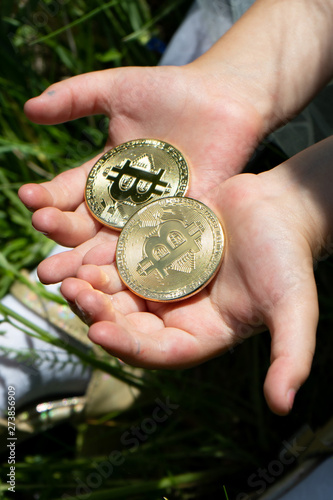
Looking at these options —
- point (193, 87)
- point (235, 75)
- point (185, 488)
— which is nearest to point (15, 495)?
point (185, 488)

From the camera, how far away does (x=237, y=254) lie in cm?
125

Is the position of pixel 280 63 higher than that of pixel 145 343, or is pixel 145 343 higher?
pixel 280 63

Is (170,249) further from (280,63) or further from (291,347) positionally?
(280,63)

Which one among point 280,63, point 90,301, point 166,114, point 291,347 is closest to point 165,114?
point 166,114

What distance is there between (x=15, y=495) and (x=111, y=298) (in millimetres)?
1082

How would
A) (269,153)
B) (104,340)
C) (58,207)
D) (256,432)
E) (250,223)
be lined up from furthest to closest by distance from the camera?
1. (269,153)
2. (256,432)
3. (58,207)
4. (250,223)
5. (104,340)

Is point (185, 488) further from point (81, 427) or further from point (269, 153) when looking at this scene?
point (269, 153)

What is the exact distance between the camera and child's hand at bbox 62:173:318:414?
1031 millimetres

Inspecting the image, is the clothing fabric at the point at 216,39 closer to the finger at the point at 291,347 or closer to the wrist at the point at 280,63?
the wrist at the point at 280,63

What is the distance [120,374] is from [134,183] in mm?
643

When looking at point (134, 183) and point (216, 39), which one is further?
point (216, 39)

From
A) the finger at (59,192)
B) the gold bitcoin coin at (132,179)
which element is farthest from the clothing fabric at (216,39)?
the finger at (59,192)

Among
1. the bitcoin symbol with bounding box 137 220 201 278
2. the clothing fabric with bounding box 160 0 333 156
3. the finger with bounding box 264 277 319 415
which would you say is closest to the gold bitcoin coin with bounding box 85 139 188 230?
the bitcoin symbol with bounding box 137 220 201 278

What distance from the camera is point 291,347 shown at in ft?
3.30
